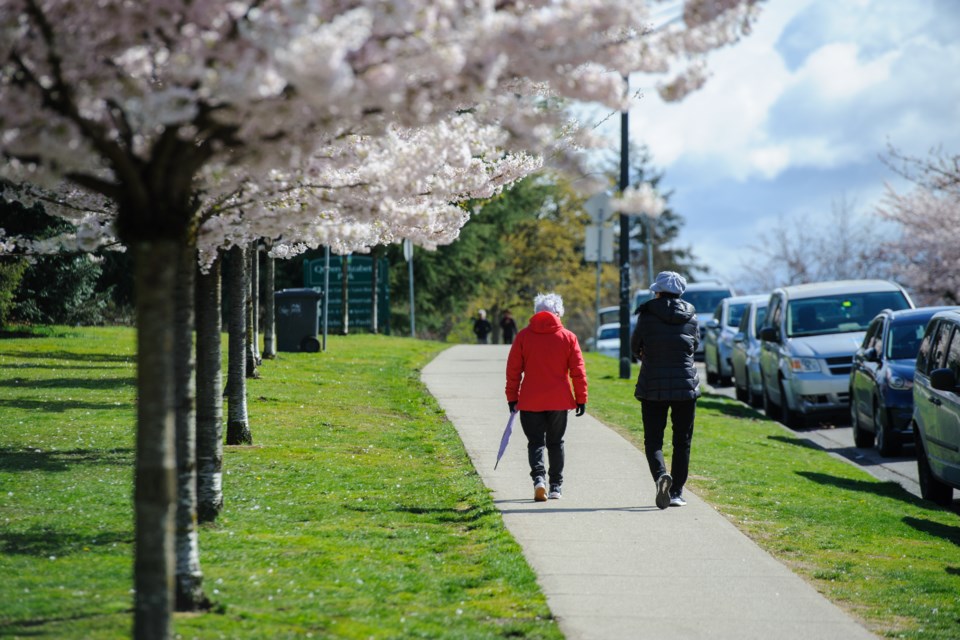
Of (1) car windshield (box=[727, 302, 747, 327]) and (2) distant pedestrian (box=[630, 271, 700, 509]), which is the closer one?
(2) distant pedestrian (box=[630, 271, 700, 509])

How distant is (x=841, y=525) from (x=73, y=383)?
467 inches

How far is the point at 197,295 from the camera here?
31.4 ft

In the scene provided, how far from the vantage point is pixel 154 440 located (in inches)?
194

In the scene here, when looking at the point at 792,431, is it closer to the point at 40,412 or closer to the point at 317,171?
the point at 40,412

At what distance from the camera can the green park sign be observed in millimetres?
31391

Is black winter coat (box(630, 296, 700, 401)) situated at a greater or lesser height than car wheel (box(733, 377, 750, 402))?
greater

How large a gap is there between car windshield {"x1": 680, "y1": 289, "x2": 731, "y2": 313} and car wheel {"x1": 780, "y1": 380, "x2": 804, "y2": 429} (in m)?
16.0

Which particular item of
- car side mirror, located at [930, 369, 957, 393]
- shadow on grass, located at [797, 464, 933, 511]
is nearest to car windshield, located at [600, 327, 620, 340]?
shadow on grass, located at [797, 464, 933, 511]

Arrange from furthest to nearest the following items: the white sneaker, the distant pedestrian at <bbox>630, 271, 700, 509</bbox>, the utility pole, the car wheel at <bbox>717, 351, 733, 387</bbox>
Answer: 1. the car wheel at <bbox>717, 351, 733, 387</bbox>
2. the utility pole
3. the distant pedestrian at <bbox>630, 271, 700, 509</bbox>
4. the white sneaker

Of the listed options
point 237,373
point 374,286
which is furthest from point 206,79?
point 374,286

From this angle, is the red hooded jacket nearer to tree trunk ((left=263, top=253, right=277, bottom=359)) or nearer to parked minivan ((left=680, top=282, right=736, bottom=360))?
tree trunk ((left=263, top=253, right=277, bottom=359))

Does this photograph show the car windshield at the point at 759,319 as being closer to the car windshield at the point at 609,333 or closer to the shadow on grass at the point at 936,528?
the shadow on grass at the point at 936,528

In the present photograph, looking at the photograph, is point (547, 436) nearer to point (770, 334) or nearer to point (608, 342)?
point (770, 334)

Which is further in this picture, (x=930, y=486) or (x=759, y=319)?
(x=759, y=319)
